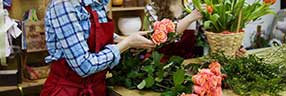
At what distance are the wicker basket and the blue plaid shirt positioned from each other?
42 centimetres

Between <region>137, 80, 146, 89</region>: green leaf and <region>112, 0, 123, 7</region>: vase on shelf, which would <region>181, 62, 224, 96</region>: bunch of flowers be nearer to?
<region>137, 80, 146, 89</region>: green leaf

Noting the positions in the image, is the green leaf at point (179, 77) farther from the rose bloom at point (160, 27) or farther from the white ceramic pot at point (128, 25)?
the white ceramic pot at point (128, 25)

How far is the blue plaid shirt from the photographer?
1.23 m

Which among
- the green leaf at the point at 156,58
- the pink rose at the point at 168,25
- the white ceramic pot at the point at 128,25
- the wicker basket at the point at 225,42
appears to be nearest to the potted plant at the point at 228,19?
the wicker basket at the point at 225,42

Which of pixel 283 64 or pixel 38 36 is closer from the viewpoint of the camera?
pixel 283 64

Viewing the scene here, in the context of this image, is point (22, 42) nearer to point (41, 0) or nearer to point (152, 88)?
point (41, 0)

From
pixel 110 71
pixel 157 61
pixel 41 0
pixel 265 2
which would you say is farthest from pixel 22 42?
pixel 265 2

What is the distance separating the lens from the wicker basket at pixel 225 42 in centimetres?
148

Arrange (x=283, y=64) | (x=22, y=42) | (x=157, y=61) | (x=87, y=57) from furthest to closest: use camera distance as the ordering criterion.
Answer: (x=22, y=42)
(x=283, y=64)
(x=157, y=61)
(x=87, y=57)

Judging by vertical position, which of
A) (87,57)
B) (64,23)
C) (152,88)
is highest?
(64,23)

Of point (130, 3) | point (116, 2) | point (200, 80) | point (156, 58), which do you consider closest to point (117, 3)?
point (116, 2)

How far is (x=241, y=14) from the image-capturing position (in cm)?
150

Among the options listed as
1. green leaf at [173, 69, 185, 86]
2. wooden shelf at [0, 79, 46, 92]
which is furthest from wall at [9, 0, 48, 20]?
green leaf at [173, 69, 185, 86]

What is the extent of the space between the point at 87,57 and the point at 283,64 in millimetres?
766
